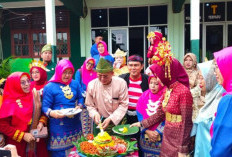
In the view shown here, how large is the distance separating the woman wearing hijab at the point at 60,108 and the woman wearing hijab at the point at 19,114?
179 mm

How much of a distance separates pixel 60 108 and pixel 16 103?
0.51 meters

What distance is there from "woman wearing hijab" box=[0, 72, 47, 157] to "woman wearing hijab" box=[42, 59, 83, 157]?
0.18m

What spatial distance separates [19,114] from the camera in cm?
255

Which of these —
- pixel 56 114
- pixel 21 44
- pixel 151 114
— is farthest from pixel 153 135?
pixel 21 44

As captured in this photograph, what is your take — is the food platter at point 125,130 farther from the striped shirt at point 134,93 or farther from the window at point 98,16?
the window at point 98,16

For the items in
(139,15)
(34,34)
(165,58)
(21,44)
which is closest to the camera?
(165,58)

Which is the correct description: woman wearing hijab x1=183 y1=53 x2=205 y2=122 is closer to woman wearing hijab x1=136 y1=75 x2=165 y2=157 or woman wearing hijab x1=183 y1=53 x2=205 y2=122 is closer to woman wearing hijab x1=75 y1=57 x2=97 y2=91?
woman wearing hijab x1=136 y1=75 x2=165 y2=157

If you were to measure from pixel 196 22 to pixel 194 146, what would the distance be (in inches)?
162

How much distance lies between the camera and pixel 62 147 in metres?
2.70

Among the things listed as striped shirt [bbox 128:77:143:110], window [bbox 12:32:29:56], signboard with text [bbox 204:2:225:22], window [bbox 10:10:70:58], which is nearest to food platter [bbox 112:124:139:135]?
striped shirt [bbox 128:77:143:110]

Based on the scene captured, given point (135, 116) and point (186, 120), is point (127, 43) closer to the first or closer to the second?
point (135, 116)

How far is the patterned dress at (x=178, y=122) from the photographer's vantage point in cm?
201

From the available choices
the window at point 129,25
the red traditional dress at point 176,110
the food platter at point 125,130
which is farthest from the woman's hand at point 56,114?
the window at point 129,25

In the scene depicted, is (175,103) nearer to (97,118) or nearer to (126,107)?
(126,107)
